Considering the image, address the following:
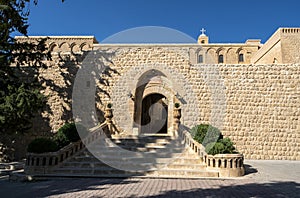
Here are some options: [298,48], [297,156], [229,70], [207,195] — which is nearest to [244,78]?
[229,70]

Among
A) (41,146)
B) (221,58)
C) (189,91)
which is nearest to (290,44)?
(221,58)

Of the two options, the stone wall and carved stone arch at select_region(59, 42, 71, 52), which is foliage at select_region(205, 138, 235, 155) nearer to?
the stone wall

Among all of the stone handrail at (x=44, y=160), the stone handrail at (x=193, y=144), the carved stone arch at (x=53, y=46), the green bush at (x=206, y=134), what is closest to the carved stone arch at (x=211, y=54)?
the stone handrail at (x=193, y=144)

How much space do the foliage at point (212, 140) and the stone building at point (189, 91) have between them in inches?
114

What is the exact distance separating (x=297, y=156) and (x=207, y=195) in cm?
805

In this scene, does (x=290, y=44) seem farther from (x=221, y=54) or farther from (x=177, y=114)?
(x=177, y=114)

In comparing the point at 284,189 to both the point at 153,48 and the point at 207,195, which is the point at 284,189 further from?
the point at 153,48

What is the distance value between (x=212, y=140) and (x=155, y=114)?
9098 mm

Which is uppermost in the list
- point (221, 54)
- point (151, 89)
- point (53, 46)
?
point (53, 46)

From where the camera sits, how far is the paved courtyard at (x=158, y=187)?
4.49 meters

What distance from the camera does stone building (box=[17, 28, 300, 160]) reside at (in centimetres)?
1057

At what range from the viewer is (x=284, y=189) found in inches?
192

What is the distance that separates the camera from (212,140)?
7.54 m

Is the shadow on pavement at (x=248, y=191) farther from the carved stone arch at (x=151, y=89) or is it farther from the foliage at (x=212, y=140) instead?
the carved stone arch at (x=151, y=89)
